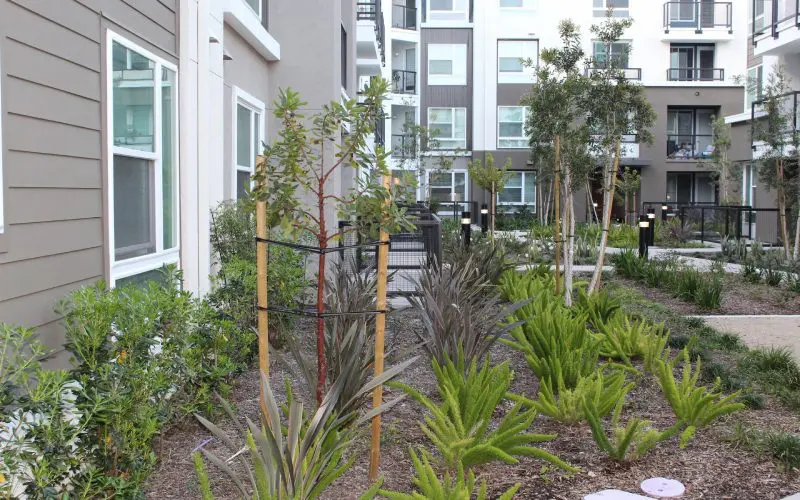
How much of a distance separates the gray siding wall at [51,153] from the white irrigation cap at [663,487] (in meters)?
3.44

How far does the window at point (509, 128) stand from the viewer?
37.2m

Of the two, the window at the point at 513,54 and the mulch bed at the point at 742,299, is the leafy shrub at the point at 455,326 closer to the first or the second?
the mulch bed at the point at 742,299

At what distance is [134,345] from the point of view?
4219 millimetres

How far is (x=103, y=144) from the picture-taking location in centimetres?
540

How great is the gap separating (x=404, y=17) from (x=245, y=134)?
1057 inches

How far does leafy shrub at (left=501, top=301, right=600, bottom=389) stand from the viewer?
628 cm

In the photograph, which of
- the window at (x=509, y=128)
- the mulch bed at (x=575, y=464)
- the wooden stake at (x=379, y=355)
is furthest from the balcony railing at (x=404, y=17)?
the wooden stake at (x=379, y=355)

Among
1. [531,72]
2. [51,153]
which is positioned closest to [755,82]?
[531,72]

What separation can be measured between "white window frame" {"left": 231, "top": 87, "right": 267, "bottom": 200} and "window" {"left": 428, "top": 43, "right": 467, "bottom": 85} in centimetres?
2683

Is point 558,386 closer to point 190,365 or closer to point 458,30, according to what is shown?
point 190,365

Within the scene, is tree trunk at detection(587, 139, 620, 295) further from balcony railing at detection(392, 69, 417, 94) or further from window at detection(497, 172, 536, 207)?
balcony railing at detection(392, 69, 417, 94)

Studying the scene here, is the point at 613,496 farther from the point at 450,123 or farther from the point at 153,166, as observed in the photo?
the point at 450,123

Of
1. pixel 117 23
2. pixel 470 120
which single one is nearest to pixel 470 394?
pixel 117 23

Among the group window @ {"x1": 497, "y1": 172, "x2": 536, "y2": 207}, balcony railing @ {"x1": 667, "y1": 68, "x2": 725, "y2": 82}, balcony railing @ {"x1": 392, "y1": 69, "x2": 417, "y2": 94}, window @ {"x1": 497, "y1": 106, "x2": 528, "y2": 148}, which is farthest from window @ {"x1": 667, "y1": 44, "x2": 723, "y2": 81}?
balcony railing @ {"x1": 392, "y1": 69, "x2": 417, "y2": 94}
